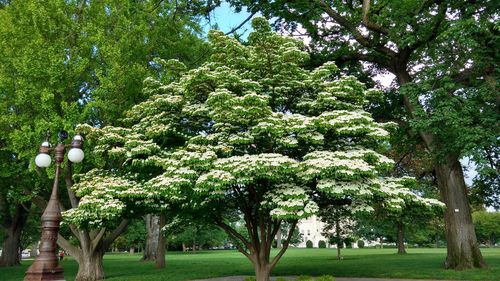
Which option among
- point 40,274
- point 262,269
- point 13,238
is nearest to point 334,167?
point 262,269

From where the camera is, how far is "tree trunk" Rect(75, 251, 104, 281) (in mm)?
19281

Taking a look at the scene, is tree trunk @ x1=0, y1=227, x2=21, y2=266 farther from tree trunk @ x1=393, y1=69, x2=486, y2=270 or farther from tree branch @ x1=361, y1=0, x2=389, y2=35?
tree trunk @ x1=393, y1=69, x2=486, y2=270

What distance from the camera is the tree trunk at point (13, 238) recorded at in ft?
107

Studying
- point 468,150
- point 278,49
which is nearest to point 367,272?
point 468,150

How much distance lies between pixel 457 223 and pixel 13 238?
31.2 metres

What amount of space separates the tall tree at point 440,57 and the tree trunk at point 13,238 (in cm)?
2420

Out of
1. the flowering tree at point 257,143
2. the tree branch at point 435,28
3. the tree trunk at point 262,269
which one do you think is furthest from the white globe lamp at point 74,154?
the tree branch at point 435,28

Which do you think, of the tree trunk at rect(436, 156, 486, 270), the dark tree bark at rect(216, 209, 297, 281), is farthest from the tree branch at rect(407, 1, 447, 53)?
the dark tree bark at rect(216, 209, 297, 281)

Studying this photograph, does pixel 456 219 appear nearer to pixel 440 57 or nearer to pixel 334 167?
pixel 440 57

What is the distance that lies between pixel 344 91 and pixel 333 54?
8.30 meters

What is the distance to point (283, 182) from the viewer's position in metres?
11.8

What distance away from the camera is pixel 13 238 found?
3297 cm

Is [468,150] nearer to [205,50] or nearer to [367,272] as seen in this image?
[367,272]

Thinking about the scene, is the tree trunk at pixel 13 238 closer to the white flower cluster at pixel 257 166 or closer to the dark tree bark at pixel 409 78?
the dark tree bark at pixel 409 78
